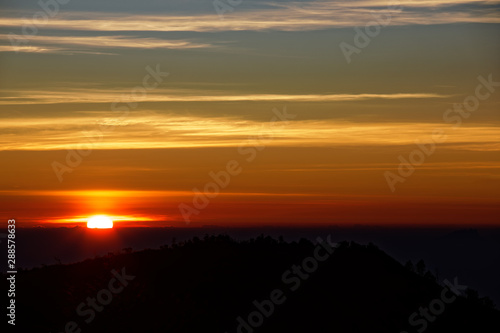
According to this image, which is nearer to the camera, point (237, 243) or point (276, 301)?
point (276, 301)

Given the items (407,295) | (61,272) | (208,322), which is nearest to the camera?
(208,322)

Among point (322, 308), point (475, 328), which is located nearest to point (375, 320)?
point (322, 308)

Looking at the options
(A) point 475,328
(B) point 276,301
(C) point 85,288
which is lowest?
(A) point 475,328

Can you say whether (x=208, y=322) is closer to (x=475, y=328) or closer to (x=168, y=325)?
(x=168, y=325)

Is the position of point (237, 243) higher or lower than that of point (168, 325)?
higher

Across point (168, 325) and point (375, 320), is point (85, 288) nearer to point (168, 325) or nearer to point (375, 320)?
point (168, 325)

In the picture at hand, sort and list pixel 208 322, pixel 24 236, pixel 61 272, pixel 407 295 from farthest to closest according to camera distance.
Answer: pixel 24 236 < pixel 61 272 < pixel 407 295 < pixel 208 322
